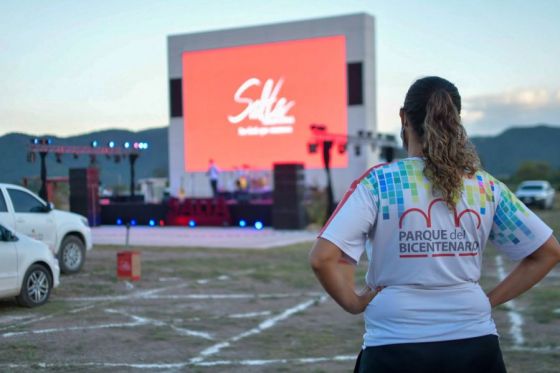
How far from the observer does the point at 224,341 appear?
25.6ft

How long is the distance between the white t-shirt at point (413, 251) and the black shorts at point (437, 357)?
0.9 inches

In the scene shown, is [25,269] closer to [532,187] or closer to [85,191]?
[85,191]

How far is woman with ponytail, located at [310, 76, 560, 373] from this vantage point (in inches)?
96.4

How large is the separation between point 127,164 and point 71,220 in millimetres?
16576

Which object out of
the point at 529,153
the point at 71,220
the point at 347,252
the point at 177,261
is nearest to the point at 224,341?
the point at 347,252

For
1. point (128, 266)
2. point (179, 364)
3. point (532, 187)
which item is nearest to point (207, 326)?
point (179, 364)

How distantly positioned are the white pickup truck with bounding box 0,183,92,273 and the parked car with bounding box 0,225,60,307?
2008 millimetres

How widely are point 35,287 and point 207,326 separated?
8.78ft

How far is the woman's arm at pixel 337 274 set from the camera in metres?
2.49

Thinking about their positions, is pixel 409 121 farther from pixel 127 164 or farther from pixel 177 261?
pixel 127 164

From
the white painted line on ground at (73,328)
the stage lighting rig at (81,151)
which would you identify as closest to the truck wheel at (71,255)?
the white painted line on ground at (73,328)

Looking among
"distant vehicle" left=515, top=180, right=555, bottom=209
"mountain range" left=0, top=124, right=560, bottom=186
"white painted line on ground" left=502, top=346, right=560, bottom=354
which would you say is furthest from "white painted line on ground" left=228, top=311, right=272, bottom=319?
"distant vehicle" left=515, top=180, right=555, bottom=209

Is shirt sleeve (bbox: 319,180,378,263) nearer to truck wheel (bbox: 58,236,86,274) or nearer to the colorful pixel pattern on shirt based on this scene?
the colorful pixel pattern on shirt

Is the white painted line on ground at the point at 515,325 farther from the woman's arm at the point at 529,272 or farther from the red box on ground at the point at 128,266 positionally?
the red box on ground at the point at 128,266
